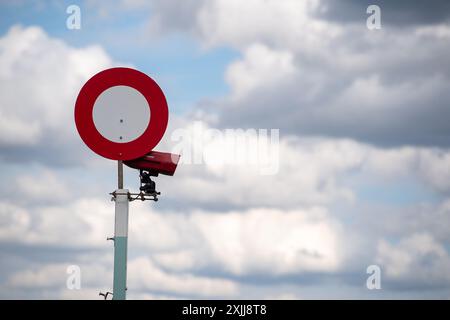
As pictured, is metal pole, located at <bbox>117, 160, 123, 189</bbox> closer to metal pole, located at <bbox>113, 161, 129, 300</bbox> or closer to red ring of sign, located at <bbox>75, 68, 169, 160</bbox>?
metal pole, located at <bbox>113, 161, 129, 300</bbox>

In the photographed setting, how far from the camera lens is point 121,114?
1299 centimetres

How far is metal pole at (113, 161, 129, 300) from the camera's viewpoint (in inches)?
504

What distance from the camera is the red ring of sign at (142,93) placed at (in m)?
12.8

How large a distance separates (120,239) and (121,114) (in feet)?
5.94

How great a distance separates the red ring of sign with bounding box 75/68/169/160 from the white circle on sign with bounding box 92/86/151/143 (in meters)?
0.06

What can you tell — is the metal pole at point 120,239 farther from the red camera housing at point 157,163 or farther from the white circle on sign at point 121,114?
the white circle on sign at point 121,114

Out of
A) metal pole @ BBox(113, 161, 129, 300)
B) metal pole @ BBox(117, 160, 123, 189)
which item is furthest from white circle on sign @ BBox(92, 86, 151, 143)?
metal pole @ BBox(113, 161, 129, 300)

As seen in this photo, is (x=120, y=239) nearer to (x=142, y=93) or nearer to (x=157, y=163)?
(x=157, y=163)

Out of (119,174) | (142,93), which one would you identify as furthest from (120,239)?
(142,93)

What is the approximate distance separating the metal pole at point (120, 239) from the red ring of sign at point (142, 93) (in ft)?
0.84
